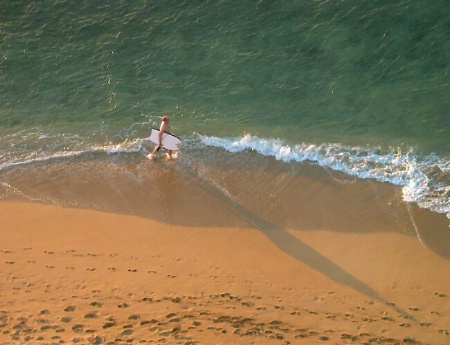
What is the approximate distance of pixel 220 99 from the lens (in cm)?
1806

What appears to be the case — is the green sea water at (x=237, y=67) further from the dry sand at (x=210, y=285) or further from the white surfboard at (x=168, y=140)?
the dry sand at (x=210, y=285)

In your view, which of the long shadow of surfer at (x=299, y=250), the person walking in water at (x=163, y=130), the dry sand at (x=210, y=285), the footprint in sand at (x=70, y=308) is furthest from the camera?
the person walking in water at (x=163, y=130)

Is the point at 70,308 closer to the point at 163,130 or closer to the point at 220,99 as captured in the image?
the point at 163,130

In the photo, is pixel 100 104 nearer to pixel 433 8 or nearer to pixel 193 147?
pixel 193 147

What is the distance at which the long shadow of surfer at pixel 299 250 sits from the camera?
43.4ft

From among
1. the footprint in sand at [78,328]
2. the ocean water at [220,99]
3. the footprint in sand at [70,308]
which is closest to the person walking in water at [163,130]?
the ocean water at [220,99]

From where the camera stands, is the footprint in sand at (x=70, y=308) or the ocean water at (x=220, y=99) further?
the ocean water at (x=220, y=99)

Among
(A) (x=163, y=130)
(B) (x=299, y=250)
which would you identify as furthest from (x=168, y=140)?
(B) (x=299, y=250)

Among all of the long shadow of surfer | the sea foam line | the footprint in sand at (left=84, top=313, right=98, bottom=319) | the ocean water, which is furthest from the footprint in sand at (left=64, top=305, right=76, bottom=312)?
the sea foam line

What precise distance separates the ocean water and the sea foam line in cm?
4

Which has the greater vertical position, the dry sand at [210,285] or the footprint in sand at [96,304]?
the dry sand at [210,285]

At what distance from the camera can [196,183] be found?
15.7 metres

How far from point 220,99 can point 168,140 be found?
2692 millimetres

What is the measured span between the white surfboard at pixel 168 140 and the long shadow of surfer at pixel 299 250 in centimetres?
108
